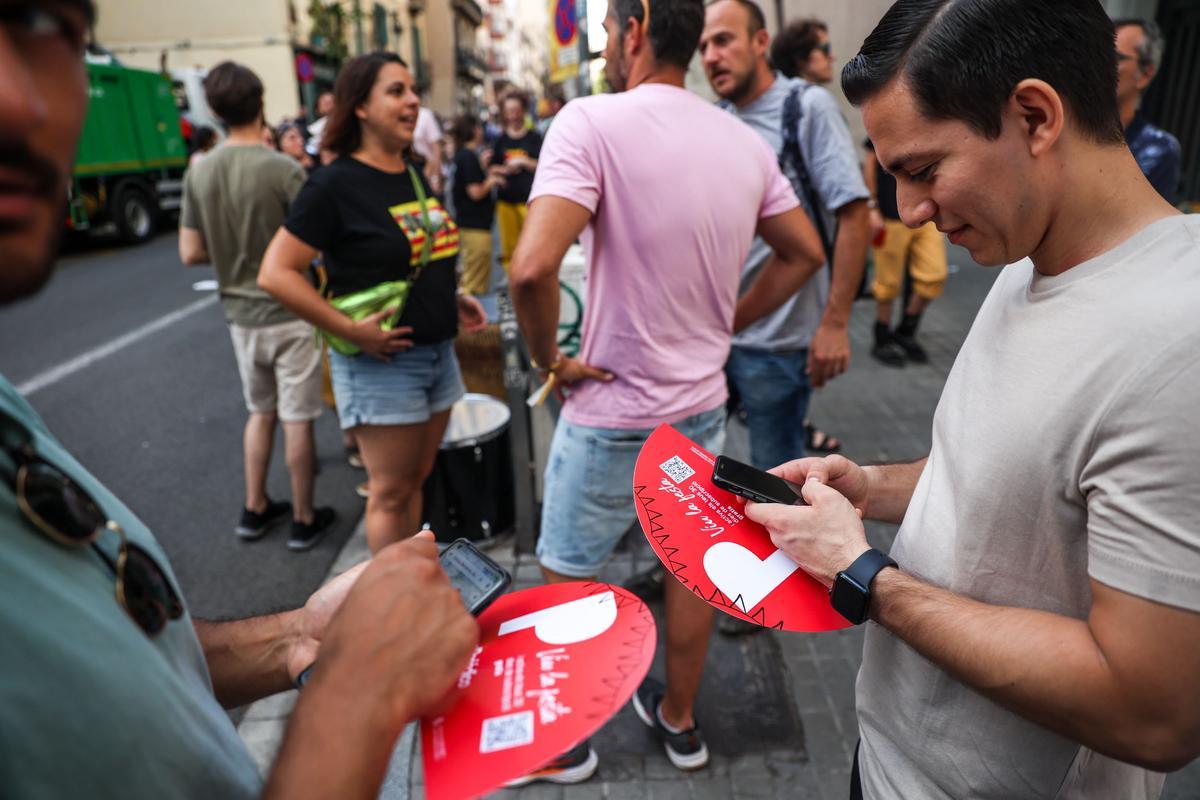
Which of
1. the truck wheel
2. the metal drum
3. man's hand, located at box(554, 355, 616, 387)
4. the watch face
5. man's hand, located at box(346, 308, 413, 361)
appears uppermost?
the watch face

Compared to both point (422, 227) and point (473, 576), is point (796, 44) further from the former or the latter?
point (473, 576)

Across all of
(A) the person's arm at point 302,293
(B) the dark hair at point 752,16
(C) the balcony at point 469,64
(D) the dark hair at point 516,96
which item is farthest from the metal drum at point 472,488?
(C) the balcony at point 469,64

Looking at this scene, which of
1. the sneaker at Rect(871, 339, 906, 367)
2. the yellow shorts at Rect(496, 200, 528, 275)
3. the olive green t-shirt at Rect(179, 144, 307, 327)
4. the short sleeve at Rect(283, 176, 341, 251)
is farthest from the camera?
the yellow shorts at Rect(496, 200, 528, 275)

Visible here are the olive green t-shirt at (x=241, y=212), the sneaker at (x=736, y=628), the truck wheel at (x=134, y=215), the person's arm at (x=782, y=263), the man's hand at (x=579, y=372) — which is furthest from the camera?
the truck wheel at (x=134, y=215)

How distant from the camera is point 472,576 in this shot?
113cm

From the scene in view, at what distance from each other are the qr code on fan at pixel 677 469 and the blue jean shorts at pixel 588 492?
758 millimetres

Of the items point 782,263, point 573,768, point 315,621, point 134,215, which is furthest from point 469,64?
point 315,621

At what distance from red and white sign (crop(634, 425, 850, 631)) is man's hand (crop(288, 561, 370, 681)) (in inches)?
19.4

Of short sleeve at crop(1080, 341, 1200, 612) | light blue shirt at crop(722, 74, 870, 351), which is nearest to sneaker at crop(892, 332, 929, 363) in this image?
light blue shirt at crop(722, 74, 870, 351)

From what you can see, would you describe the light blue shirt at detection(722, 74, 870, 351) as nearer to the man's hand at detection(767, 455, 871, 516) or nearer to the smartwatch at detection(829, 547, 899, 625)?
the man's hand at detection(767, 455, 871, 516)

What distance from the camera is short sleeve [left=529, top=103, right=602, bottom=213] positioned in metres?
2.02

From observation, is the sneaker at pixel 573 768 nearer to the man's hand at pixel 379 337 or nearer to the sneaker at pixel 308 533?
the man's hand at pixel 379 337

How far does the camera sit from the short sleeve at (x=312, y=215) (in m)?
2.73

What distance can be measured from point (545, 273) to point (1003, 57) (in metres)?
1.30
